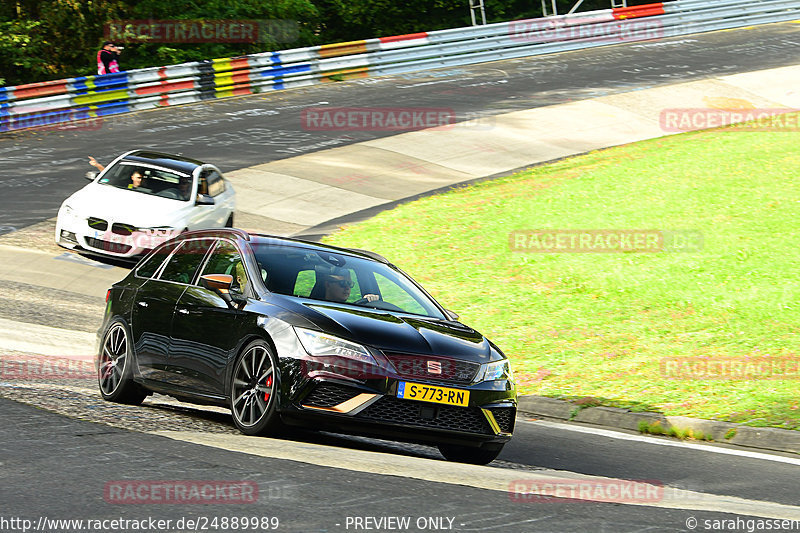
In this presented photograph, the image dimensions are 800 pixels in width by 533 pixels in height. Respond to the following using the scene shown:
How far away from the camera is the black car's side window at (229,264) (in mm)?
8138

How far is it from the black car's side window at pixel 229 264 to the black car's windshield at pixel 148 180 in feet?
29.5

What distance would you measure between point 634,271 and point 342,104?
16564 millimetres

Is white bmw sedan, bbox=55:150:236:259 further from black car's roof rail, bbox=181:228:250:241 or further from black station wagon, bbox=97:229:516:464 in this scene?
black car's roof rail, bbox=181:228:250:241

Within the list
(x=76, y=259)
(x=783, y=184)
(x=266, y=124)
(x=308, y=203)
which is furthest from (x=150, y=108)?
(x=783, y=184)

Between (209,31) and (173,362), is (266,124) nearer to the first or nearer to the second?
(209,31)

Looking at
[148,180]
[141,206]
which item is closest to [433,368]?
[141,206]

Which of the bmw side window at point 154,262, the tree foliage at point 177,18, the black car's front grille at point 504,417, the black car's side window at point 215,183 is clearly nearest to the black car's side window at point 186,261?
the bmw side window at point 154,262

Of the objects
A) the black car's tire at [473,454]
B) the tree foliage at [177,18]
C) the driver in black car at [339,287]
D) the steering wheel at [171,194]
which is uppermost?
the tree foliage at [177,18]

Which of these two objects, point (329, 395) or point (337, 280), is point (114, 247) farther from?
point (329, 395)

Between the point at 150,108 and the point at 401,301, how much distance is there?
2363 centimetres

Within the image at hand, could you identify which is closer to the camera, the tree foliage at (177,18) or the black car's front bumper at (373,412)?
the black car's front bumper at (373,412)

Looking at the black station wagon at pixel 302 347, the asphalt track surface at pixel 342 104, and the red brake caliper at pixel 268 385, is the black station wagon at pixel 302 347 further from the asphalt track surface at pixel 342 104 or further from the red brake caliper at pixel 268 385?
the asphalt track surface at pixel 342 104

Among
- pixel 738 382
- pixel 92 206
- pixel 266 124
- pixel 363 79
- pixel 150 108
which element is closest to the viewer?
pixel 738 382

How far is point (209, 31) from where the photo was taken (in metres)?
36.7
